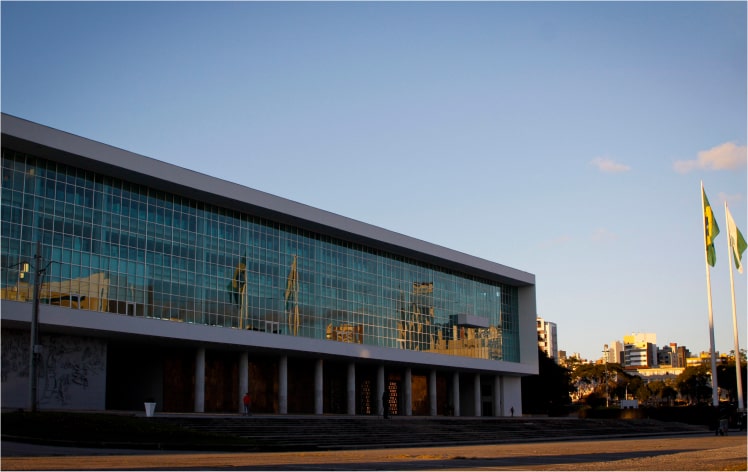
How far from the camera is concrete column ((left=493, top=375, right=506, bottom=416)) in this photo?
81125 mm

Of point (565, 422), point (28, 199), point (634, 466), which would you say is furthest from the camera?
point (565, 422)

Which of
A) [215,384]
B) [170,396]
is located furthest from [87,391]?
[215,384]

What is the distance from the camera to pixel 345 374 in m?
67.5

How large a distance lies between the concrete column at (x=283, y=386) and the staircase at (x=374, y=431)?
8.78m

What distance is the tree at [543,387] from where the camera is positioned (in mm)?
106812

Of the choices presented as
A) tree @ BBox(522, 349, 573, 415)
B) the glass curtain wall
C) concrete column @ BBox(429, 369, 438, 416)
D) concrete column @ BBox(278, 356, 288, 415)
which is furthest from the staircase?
tree @ BBox(522, 349, 573, 415)

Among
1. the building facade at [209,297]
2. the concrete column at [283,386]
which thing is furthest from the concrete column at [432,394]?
the concrete column at [283,386]

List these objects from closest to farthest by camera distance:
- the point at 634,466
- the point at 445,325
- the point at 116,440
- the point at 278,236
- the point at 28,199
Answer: the point at 634,466 → the point at 116,440 → the point at 28,199 → the point at 278,236 → the point at 445,325

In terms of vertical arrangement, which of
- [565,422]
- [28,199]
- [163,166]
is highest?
[163,166]

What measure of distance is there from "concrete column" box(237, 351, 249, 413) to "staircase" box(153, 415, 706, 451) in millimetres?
7967

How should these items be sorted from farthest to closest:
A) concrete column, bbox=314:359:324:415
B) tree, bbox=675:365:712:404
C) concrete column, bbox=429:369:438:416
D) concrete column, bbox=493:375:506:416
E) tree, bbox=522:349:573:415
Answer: tree, bbox=675:365:712:404 < tree, bbox=522:349:573:415 < concrete column, bbox=493:375:506:416 < concrete column, bbox=429:369:438:416 < concrete column, bbox=314:359:324:415

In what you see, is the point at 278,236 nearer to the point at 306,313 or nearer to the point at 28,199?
the point at 306,313

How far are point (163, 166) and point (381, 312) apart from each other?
2404 cm

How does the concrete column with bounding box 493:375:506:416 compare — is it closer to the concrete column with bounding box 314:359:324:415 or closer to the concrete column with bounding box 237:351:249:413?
the concrete column with bounding box 314:359:324:415
